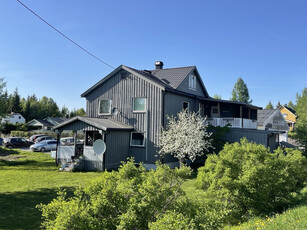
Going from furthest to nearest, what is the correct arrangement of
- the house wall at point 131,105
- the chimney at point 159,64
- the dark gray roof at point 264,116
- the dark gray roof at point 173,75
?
1. the dark gray roof at point 264,116
2. the chimney at point 159,64
3. the dark gray roof at point 173,75
4. the house wall at point 131,105

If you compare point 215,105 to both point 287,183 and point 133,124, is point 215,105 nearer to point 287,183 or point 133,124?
point 133,124

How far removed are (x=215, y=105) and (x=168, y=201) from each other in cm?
1909

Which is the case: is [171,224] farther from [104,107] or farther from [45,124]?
[45,124]

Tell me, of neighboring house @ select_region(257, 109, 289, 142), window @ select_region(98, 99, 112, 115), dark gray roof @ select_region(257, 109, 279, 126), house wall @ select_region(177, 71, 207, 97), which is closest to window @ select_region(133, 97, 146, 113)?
window @ select_region(98, 99, 112, 115)

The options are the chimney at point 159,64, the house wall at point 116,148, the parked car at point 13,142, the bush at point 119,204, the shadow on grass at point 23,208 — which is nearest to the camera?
the bush at point 119,204

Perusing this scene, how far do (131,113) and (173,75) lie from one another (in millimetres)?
5353

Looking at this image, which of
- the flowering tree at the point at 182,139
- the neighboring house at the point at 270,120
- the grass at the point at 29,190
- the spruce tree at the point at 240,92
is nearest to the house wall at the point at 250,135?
the flowering tree at the point at 182,139

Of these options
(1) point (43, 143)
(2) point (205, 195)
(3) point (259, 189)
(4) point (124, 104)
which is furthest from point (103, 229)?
(1) point (43, 143)

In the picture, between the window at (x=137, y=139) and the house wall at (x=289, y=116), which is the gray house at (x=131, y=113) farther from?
the house wall at (x=289, y=116)

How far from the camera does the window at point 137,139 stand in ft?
57.5

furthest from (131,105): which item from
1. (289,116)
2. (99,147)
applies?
(289,116)

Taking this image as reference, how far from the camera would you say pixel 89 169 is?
16.4 meters

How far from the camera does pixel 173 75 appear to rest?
20.4 m

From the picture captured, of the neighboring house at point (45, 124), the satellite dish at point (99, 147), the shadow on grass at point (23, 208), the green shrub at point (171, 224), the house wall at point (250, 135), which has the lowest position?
the shadow on grass at point (23, 208)
